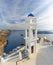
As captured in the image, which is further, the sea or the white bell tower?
the sea

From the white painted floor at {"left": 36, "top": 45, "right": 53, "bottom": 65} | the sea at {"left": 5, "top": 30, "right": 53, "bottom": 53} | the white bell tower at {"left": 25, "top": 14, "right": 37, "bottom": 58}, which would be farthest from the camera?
the sea at {"left": 5, "top": 30, "right": 53, "bottom": 53}

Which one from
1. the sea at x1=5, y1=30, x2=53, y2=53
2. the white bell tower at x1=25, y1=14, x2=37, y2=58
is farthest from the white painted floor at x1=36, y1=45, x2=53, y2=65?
the sea at x1=5, y1=30, x2=53, y2=53

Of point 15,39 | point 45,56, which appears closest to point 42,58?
point 45,56

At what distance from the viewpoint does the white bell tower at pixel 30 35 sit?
2.63 metres

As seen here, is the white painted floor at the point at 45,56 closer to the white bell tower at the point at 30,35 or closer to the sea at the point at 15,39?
the white bell tower at the point at 30,35

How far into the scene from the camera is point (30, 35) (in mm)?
2674

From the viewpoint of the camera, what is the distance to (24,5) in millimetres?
2912

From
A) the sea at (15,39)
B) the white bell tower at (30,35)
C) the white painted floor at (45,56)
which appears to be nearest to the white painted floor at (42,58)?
the white painted floor at (45,56)

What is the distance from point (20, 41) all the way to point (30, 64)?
597mm

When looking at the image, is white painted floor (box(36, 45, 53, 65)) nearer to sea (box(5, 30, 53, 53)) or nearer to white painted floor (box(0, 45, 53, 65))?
white painted floor (box(0, 45, 53, 65))

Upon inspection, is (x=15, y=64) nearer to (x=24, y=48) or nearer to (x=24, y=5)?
(x=24, y=48)

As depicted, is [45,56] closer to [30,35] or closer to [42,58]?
[42,58]

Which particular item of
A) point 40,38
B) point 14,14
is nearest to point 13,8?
point 14,14

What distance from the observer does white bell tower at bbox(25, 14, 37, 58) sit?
2.63 meters
